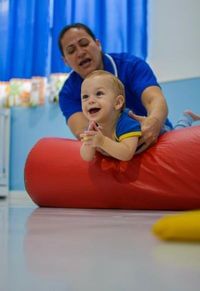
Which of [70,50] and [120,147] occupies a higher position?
[70,50]

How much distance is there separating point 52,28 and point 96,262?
247 cm

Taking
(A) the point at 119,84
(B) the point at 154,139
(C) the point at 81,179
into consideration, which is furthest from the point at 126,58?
(C) the point at 81,179

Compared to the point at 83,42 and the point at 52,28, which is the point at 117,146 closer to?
the point at 83,42

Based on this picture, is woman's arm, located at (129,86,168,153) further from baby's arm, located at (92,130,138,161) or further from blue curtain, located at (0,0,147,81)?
blue curtain, located at (0,0,147,81)

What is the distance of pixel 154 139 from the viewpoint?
143 cm

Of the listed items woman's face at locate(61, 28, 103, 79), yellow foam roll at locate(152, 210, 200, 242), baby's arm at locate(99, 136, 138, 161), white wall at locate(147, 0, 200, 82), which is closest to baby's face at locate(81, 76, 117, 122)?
baby's arm at locate(99, 136, 138, 161)

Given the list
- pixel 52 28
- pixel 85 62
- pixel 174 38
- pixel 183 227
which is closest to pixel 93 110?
pixel 85 62

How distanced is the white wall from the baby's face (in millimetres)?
1105

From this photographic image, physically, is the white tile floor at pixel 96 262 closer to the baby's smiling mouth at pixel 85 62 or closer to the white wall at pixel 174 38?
the baby's smiling mouth at pixel 85 62

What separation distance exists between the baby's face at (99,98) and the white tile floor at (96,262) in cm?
70

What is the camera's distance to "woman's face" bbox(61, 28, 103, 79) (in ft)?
5.44

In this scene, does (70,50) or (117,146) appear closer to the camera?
(117,146)

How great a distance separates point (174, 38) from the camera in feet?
8.22

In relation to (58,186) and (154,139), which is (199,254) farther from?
(58,186)
